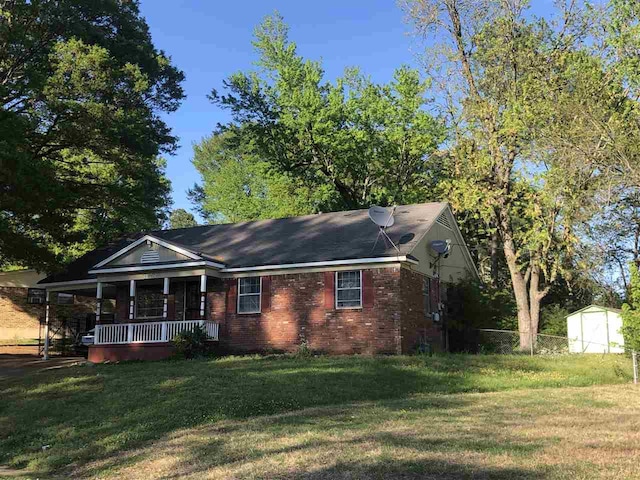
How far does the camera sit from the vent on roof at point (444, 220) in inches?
886

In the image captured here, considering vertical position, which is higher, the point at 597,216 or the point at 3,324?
the point at 597,216

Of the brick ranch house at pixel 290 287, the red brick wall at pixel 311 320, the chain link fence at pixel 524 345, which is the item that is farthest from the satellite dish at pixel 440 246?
the chain link fence at pixel 524 345

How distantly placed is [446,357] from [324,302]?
4.05m

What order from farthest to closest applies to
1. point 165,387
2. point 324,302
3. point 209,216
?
point 209,216
point 324,302
point 165,387

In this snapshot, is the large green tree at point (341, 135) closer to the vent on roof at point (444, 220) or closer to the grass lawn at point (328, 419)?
the vent on roof at point (444, 220)

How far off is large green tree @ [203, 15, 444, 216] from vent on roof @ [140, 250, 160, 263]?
13.2m

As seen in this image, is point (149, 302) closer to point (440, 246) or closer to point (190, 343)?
point (190, 343)

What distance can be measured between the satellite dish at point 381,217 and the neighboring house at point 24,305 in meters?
17.3

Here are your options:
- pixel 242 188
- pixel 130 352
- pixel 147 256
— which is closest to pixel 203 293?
pixel 147 256

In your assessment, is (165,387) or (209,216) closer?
(165,387)

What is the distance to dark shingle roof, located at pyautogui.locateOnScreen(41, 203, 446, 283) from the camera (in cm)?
1950

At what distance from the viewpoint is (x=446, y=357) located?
57.2 feet

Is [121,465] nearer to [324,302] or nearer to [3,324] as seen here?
[324,302]

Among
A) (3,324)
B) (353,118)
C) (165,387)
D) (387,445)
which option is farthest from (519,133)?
(3,324)
